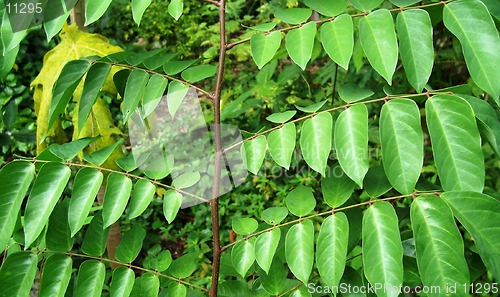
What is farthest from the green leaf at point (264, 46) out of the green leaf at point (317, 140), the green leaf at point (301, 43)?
the green leaf at point (317, 140)

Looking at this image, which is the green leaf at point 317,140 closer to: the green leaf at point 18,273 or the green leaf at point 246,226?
the green leaf at point 246,226

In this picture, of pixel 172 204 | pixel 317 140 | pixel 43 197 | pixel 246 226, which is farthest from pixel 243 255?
pixel 43 197

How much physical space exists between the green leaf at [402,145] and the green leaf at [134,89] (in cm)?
48

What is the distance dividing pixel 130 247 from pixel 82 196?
0.58 feet

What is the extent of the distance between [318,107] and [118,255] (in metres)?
0.53

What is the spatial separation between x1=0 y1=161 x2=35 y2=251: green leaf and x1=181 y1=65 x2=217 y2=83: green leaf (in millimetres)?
343

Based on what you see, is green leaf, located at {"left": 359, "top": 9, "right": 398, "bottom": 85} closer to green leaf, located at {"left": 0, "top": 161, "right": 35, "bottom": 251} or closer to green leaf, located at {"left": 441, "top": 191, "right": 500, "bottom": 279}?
green leaf, located at {"left": 441, "top": 191, "right": 500, "bottom": 279}

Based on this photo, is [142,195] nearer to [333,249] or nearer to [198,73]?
[198,73]

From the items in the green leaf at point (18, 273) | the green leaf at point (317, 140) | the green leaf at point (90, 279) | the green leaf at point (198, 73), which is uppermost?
the green leaf at point (198, 73)

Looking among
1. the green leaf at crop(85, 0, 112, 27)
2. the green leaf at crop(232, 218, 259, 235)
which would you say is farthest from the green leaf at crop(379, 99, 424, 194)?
the green leaf at crop(85, 0, 112, 27)

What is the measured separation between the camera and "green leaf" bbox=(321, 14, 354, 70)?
868 mm

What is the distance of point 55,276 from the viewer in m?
1.04

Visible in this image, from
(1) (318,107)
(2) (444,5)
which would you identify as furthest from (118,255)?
(2) (444,5)

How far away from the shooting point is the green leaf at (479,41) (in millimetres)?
797
